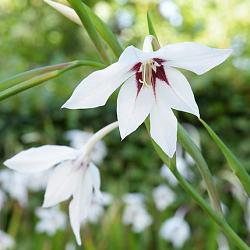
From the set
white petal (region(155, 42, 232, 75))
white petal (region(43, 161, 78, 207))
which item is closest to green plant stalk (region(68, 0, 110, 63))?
white petal (region(155, 42, 232, 75))

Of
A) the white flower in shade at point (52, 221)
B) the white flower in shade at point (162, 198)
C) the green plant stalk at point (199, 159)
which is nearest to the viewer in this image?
the green plant stalk at point (199, 159)

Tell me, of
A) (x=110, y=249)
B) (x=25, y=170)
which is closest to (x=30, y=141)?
(x=110, y=249)

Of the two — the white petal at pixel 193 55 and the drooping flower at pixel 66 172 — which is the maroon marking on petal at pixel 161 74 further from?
the drooping flower at pixel 66 172

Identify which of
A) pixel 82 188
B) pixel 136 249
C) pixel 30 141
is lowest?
pixel 136 249

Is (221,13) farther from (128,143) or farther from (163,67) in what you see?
(163,67)

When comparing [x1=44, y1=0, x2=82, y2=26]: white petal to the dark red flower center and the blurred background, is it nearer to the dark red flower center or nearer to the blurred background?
the dark red flower center

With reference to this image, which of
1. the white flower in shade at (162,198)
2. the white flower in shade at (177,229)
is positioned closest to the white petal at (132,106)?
the white flower in shade at (177,229)
